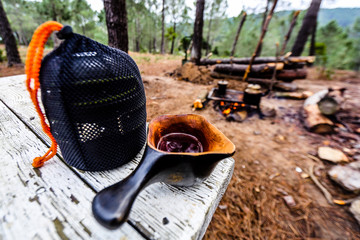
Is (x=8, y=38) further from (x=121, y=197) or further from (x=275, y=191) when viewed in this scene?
(x=275, y=191)

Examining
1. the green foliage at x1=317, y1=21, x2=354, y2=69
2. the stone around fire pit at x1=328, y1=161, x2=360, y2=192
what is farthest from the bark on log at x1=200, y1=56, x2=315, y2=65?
the green foliage at x1=317, y1=21, x2=354, y2=69

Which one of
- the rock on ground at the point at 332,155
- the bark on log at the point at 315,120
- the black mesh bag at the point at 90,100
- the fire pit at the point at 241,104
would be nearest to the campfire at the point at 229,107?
the fire pit at the point at 241,104

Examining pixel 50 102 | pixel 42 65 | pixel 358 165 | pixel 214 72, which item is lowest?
pixel 358 165

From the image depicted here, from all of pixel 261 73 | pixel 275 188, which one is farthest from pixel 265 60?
pixel 275 188

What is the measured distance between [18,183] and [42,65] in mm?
488

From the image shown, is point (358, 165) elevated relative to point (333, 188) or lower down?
elevated

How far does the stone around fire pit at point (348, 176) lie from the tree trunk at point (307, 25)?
7881mm

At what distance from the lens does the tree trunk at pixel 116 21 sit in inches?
111

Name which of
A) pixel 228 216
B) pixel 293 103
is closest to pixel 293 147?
pixel 228 216

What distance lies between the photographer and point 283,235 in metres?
1.32

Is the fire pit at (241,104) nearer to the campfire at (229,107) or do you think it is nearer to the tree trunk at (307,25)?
the campfire at (229,107)

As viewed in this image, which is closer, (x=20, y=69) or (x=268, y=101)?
(x=268, y=101)

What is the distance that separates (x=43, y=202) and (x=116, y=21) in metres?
3.40

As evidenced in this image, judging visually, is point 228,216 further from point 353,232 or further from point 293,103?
point 293,103
